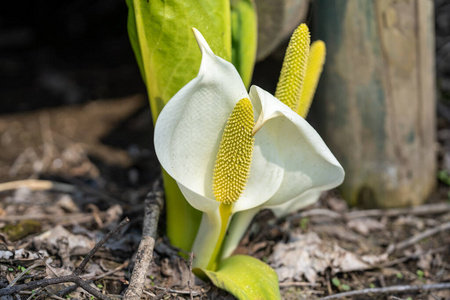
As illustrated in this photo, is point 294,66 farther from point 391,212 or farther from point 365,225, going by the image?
point 391,212

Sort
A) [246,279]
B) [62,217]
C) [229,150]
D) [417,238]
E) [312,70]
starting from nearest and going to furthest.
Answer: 1. [229,150]
2. [246,279]
3. [312,70]
4. [62,217]
5. [417,238]

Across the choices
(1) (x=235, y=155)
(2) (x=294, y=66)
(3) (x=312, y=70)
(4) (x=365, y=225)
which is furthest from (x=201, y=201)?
(4) (x=365, y=225)

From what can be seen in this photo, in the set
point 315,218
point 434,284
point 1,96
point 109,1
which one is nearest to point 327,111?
point 315,218

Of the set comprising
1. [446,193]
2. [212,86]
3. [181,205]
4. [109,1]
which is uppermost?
[212,86]

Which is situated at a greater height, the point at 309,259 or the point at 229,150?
the point at 229,150

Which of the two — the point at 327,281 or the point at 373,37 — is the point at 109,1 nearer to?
the point at 373,37
